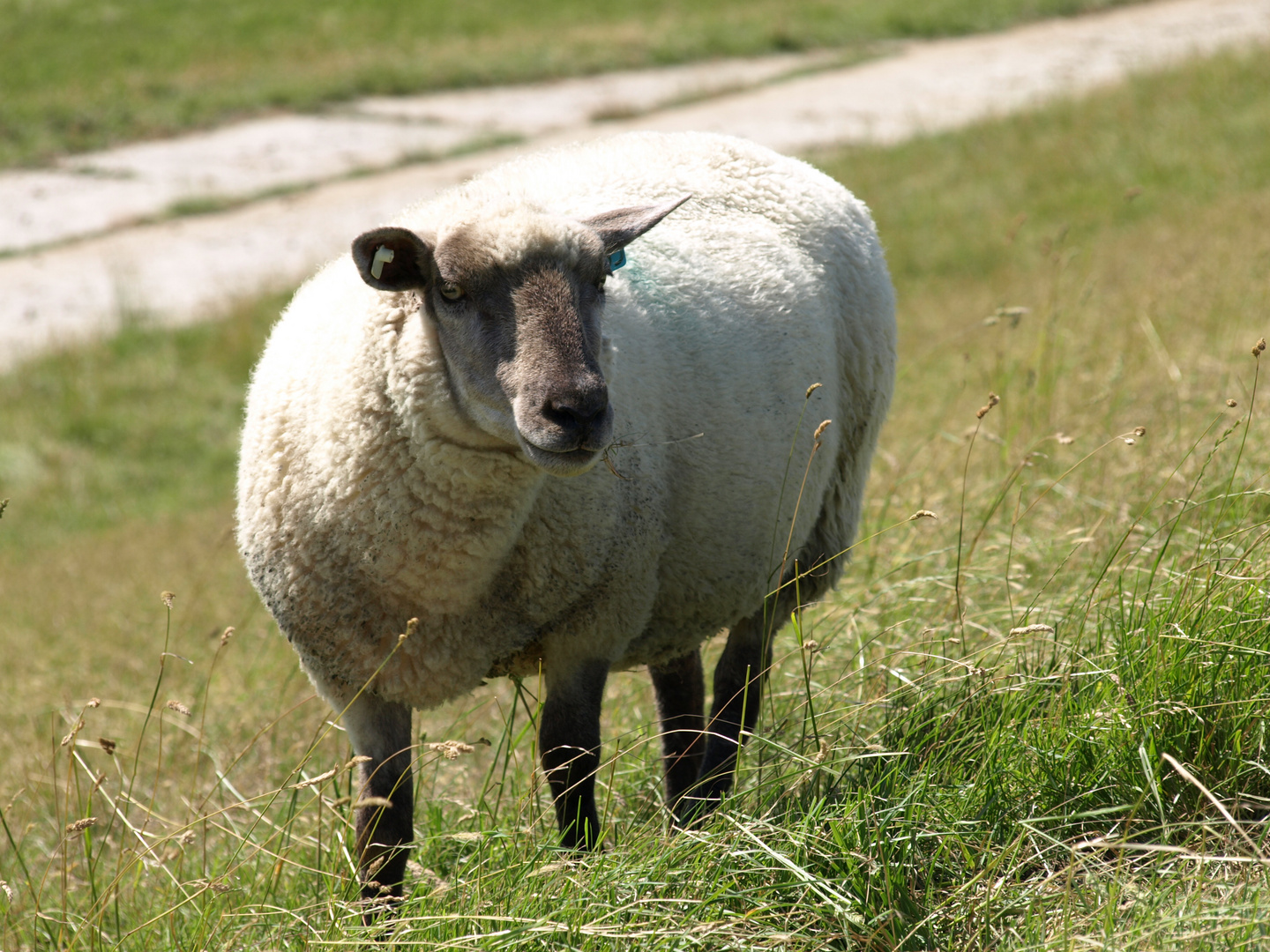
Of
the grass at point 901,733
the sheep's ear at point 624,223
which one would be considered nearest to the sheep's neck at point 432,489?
the grass at point 901,733

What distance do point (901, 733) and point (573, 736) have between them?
34.1 inches

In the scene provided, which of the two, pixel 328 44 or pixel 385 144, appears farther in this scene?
pixel 328 44

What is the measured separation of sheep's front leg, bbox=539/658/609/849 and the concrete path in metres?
11.0

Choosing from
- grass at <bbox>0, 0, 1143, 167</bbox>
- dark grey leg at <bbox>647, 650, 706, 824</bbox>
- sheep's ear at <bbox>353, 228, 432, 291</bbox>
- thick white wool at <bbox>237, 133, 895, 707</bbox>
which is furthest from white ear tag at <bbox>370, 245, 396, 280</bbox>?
grass at <bbox>0, 0, 1143, 167</bbox>

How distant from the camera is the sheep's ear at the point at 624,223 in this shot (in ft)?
10.4

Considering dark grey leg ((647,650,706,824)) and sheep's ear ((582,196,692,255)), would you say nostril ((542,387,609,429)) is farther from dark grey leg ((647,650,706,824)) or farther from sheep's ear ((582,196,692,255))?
dark grey leg ((647,650,706,824))

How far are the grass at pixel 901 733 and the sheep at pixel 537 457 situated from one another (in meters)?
0.21

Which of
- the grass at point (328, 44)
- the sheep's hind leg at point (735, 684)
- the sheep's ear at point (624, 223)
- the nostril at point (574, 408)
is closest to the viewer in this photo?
the nostril at point (574, 408)

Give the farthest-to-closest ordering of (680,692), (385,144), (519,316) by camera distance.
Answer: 1. (385,144)
2. (680,692)
3. (519,316)

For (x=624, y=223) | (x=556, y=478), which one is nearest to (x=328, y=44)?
(x=624, y=223)

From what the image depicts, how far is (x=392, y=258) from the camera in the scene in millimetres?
2982

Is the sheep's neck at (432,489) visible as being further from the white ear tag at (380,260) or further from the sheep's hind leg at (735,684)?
the sheep's hind leg at (735,684)

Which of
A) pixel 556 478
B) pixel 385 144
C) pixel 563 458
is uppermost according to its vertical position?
pixel 385 144

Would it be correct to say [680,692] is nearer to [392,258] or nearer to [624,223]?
[624,223]
